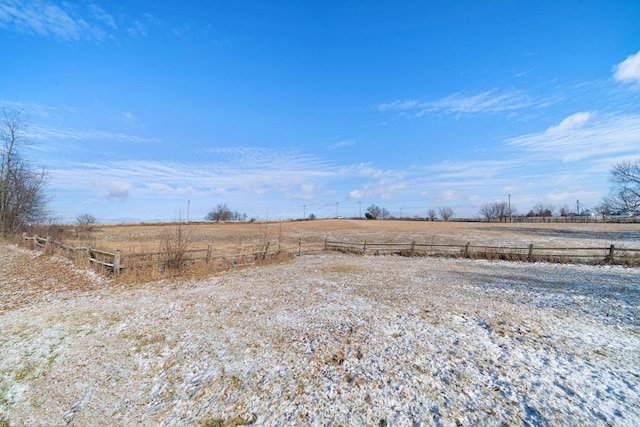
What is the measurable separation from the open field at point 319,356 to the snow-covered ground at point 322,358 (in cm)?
3

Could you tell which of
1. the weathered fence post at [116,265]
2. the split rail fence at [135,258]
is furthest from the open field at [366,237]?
the weathered fence post at [116,265]

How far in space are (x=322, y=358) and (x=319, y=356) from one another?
10cm

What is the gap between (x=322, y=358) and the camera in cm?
541

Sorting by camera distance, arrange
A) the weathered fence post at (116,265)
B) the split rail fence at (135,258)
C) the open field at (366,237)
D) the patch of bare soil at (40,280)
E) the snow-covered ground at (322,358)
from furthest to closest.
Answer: the open field at (366,237), the split rail fence at (135,258), the weathered fence post at (116,265), the patch of bare soil at (40,280), the snow-covered ground at (322,358)

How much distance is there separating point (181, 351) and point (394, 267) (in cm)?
1306

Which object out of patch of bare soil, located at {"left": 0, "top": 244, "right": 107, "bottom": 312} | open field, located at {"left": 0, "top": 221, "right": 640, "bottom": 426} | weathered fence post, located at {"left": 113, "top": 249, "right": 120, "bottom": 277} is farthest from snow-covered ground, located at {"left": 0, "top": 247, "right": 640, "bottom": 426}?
weathered fence post, located at {"left": 113, "top": 249, "right": 120, "bottom": 277}

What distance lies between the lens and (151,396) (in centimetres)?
454

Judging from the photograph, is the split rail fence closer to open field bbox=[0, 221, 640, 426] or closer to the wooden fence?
open field bbox=[0, 221, 640, 426]

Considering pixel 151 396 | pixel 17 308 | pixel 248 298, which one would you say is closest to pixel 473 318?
pixel 248 298

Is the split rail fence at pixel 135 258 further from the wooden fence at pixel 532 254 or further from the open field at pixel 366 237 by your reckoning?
the wooden fence at pixel 532 254

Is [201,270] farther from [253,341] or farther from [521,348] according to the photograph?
[521,348]

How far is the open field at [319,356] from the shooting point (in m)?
4.06

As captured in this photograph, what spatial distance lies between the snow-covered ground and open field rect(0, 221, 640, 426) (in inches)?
1.2

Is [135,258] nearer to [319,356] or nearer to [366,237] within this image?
[319,356]
